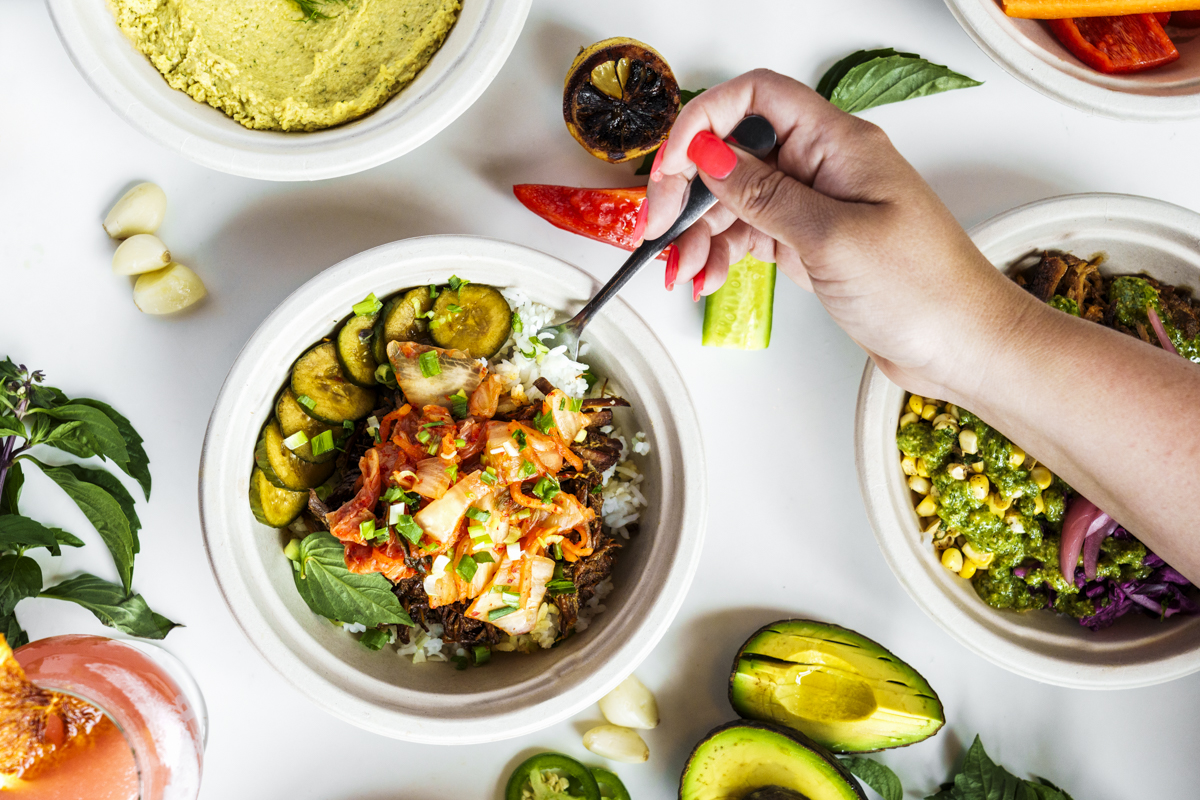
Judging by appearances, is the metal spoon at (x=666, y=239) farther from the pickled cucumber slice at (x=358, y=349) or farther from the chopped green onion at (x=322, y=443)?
the chopped green onion at (x=322, y=443)

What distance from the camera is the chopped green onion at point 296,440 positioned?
160 cm

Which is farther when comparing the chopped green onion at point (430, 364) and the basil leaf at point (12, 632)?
the basil leaf at point (12, 632)

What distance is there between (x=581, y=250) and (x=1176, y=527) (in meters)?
1.39

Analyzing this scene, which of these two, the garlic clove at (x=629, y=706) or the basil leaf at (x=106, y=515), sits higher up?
the basil leaf at (x=106, y=515)

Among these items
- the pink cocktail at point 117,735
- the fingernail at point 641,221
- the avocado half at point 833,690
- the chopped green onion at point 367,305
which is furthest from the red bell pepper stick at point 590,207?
the pink cocktail at point 117,735

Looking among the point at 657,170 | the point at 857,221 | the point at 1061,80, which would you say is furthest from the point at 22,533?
the point at 1061,80

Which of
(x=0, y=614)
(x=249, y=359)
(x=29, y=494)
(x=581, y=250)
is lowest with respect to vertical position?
(x=0, y=614)

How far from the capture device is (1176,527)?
147 centimetres

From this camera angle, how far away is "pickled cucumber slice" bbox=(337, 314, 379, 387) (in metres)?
1.63

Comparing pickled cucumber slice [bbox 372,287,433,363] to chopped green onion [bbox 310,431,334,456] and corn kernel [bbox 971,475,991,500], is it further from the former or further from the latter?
corn kernel [bbox 971,475,991,500]

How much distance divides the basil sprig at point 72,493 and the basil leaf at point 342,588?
420 millimetres

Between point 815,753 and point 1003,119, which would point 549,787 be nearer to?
point 815,753

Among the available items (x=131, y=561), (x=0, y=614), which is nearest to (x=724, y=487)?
(x=131, y=561)

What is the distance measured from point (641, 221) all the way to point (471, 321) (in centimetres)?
46
